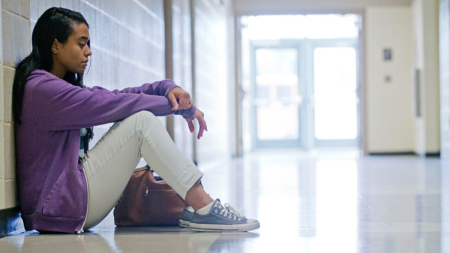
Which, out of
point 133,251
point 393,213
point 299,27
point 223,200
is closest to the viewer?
point 133,251

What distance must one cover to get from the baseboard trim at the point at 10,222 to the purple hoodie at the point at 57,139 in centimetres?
4

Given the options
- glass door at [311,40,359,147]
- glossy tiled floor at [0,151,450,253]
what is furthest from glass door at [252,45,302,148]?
glossy tiled floor at [0,151,450,253]

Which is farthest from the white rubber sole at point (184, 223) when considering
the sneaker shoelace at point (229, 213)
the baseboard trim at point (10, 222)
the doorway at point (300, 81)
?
the doorway at point (300, 81)

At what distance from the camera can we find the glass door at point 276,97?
1291cm

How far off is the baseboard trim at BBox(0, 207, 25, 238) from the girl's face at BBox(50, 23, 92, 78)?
0.52 metres

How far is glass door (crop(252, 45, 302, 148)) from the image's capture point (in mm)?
12906

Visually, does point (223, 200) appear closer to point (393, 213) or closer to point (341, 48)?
point (393, 213)

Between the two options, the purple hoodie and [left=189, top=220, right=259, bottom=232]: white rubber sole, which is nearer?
the purple hoodie

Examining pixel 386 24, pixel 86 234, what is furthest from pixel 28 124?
pixel 386 24

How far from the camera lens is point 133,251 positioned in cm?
195

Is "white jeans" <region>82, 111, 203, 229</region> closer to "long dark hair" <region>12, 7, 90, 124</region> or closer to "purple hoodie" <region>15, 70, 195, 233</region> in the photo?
"purple hoodie" <region>15, 70, 195, 233</region>

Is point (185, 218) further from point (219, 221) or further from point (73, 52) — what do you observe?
point (73, 52)

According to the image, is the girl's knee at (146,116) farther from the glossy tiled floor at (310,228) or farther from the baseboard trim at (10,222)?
the baseboard trim at (10,222)

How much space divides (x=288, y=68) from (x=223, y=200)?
9.59 meters
